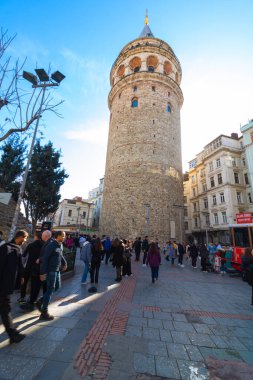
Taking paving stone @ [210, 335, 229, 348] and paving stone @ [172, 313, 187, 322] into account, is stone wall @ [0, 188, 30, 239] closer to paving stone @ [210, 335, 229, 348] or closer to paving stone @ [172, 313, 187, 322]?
paving stone @ [172, 313, 187, 322]

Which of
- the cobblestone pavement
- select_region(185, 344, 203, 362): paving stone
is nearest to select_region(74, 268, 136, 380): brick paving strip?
the cobblestone pavement

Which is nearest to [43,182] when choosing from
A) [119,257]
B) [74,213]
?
[119,257]

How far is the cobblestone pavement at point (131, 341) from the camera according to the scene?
7.97 feet

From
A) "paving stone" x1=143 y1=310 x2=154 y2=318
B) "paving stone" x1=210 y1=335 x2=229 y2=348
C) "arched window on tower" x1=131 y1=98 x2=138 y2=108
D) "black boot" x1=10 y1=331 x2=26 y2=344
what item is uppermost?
"arched window on tower" x1=131 y1=98 x2=138 y2=108

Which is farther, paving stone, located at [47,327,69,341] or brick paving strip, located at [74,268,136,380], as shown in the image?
paving stone, located at [47,327,69,341]

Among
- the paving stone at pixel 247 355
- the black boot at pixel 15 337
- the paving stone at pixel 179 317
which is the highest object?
the black boot at pixel 15 337

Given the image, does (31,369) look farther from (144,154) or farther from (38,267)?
(144,154)

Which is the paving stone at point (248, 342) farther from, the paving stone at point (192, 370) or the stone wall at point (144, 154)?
the stone wall at point (144, 154)

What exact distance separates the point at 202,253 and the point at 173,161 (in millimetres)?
15556

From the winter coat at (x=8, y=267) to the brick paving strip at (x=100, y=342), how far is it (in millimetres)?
1425

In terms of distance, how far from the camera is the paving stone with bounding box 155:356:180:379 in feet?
7.90

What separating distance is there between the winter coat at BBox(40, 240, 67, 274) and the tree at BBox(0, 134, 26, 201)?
17471mm

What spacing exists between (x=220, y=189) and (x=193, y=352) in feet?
93.9

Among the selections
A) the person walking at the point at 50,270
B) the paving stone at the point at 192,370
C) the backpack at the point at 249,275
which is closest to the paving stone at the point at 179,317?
the paving stone at the point at 192,370
